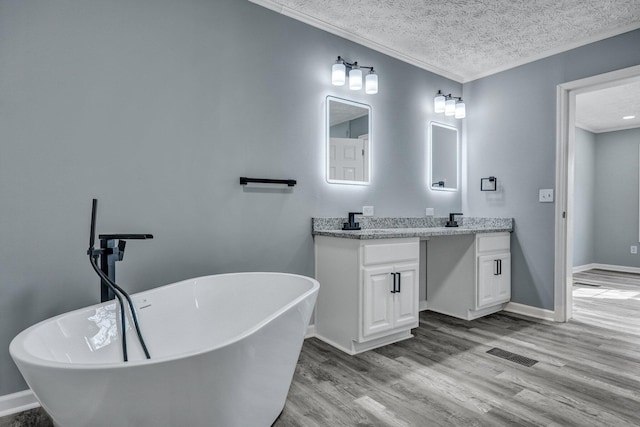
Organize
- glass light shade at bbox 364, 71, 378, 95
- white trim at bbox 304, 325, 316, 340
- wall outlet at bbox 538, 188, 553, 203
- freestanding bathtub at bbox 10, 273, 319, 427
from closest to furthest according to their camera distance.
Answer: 1. freestanding bathtub at bbox 10, 273, 319, 427
2. white trim at bbox 304, 325, 316, 340
3. glass light shade at bbox 364, 71, 378, 95
4. wall outlet at bbox 538, 188, 553, 203

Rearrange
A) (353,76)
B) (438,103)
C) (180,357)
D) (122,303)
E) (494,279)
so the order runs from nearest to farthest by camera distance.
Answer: (180,357) → (122,303) → (353,76) → (494,279) → (438,103)

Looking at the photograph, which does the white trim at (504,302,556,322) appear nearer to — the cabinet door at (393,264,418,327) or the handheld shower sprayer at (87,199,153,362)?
the cabinet door at (393,264,418,327)

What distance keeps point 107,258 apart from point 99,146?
25.6 inches

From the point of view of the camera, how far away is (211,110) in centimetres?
228

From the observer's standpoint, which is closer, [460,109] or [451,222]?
[451,222]

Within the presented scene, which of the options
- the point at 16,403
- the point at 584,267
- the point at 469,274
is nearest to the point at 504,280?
the point at 469,274

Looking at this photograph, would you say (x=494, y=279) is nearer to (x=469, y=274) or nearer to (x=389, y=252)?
(x=469, y=274)

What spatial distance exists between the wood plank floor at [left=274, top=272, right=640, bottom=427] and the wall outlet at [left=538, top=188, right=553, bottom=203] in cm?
108

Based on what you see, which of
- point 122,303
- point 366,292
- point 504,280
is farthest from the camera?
point 504,280

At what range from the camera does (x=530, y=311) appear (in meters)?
3.30

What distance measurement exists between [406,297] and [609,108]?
→ 440 centimetres

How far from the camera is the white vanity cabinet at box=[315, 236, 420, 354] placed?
7.64ft

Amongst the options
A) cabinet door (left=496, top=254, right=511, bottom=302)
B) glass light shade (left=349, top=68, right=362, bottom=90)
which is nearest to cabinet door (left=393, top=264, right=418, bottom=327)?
cabinet door (left=496, top=254, right=511, bottom=302)

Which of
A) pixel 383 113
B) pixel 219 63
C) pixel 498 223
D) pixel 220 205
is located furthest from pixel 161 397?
pixel 498 223
